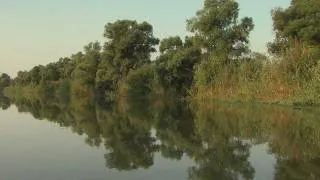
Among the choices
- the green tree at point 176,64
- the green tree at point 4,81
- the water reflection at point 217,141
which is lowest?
the water reflection at point 217,141

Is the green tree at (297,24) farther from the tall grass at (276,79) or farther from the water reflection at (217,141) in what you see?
the water reflection at (217,141)

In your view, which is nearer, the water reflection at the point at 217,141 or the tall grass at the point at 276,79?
the water reflection at the point at 217,141

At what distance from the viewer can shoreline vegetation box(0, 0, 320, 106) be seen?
2945 cm

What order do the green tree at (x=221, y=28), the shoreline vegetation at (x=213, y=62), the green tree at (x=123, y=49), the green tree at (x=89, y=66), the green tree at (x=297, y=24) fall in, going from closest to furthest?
the shoreline vegetation at (x=213, y=62)
the green tree at (x=297, y=24)
the green tree at (x=221, y=28)
the green tree at (x=123, y=49)
the green tree at (x=89, y=66)

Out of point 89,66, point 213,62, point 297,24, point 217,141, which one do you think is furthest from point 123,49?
point 217,141

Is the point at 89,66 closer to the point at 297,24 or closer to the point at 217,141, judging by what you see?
the point at 297,24

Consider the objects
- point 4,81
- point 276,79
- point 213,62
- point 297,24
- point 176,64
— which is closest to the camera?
point 276,79

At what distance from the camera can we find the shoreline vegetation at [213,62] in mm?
29453

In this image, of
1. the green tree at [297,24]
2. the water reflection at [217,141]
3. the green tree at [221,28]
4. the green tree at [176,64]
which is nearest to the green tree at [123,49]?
the green tree at [176,64]

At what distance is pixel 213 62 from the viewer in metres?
39.2

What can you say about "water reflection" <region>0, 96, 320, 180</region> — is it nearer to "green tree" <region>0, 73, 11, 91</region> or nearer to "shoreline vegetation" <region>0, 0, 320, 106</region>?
"shoreline vegetation" <region>0, 0, 320, 106</region>

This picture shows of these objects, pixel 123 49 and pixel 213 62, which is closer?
pixel 213 62

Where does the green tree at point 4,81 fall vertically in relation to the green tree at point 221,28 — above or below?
above

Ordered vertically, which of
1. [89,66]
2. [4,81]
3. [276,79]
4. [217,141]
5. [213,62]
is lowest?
[217,141]
